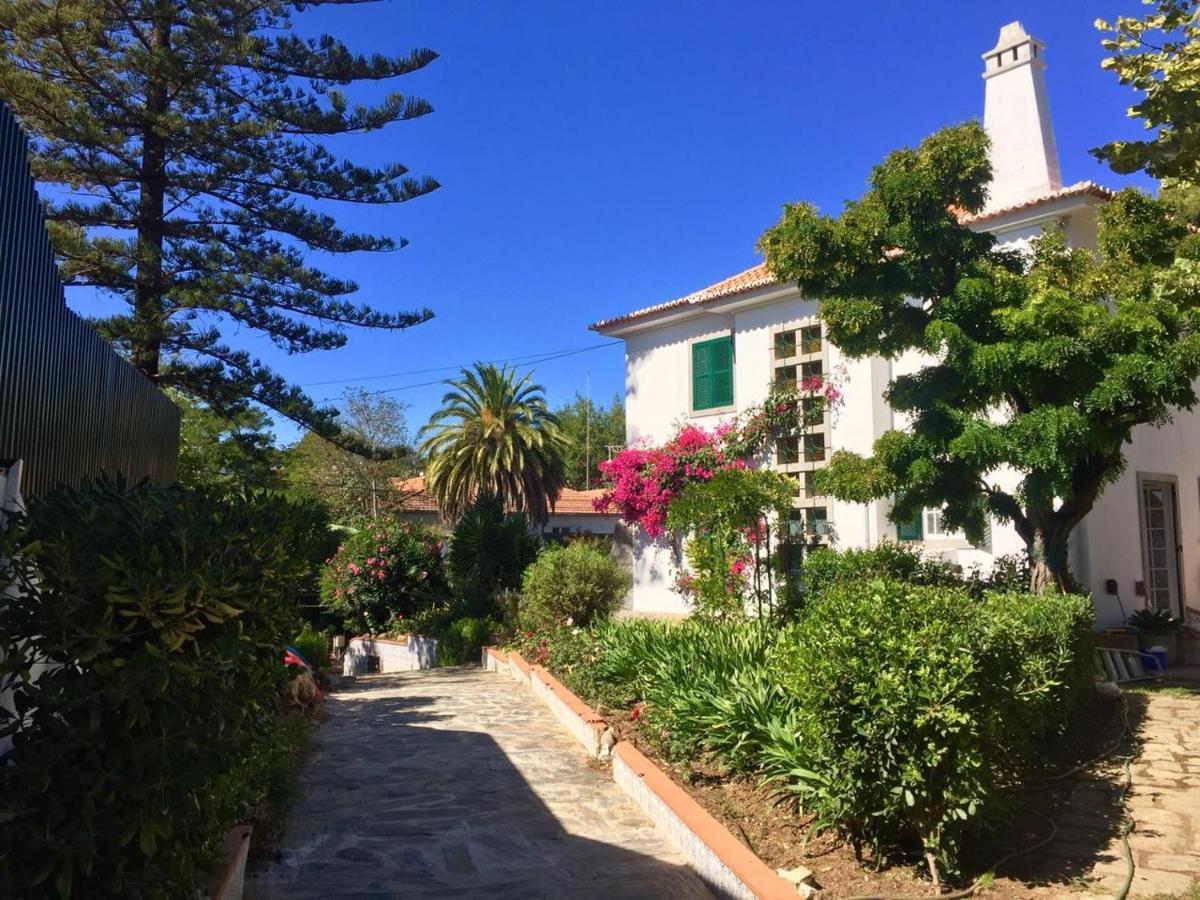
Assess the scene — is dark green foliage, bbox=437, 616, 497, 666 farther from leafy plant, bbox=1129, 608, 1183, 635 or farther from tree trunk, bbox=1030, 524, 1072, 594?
leafy plant, bbox=1129, 608, 1183, 635

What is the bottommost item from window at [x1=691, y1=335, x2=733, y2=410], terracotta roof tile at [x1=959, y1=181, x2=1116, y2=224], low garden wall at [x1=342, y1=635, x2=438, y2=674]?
low garden wall at [x1=342, y1=635, x2=438, y2=674]

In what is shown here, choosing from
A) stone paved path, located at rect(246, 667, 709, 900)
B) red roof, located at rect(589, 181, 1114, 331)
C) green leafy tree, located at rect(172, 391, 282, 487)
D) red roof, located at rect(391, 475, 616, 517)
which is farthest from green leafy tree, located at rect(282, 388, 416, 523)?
stone paved path, located at rect(246, 667, 709, 900)

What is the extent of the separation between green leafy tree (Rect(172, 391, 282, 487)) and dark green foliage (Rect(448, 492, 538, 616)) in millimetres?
3679

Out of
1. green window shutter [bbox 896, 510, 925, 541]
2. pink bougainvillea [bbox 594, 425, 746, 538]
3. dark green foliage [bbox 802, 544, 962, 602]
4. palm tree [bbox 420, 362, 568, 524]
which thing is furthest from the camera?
palm tree [bbox 420, 362, 568, 524]

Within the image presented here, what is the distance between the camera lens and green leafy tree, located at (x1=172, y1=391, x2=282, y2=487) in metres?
15.9

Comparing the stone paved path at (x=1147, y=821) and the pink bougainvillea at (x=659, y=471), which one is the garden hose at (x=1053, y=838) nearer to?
the stone paved path at (x=1147, y=821)

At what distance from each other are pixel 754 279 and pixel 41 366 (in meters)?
13.3

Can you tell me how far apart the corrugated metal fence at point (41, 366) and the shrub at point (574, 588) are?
6.24 meters

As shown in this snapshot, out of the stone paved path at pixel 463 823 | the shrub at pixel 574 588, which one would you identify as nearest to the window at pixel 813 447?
the shrub at pixel 574 588

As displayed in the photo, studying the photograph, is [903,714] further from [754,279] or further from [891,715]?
[754,279]

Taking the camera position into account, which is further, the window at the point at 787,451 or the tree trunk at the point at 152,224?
the window at the point at 787,451

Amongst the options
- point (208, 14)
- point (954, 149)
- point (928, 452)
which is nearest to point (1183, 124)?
point (954, 149)

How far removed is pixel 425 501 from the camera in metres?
37.0

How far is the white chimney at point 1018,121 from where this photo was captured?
12.8 m
